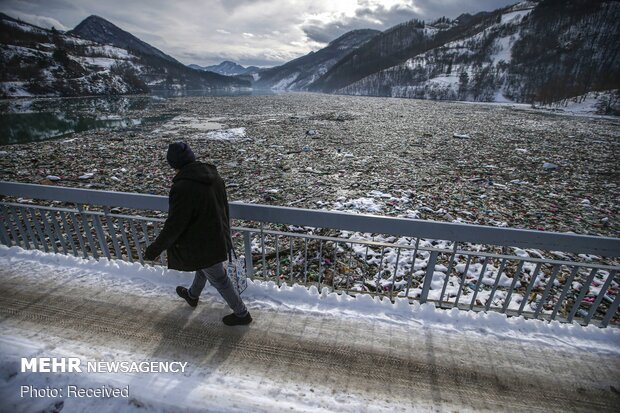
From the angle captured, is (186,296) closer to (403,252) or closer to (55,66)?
(403,252)

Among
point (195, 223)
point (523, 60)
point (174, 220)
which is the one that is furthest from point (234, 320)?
point (523, 60)

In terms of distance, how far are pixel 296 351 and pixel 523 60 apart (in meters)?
128

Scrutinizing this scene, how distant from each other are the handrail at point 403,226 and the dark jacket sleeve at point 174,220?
828mm

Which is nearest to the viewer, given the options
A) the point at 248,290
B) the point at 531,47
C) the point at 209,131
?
the point at 248,290

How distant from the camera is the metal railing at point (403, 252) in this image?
2.97 metres

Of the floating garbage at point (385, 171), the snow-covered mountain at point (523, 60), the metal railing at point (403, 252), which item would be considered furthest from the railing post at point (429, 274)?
the snow-covered mountain at point (523, 60)

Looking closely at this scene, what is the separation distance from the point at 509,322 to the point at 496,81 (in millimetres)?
109975

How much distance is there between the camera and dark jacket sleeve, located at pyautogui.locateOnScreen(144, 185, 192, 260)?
2518mm

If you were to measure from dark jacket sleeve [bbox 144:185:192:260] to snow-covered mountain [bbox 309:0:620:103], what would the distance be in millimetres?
71778

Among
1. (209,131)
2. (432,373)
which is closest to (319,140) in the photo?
(209,131)

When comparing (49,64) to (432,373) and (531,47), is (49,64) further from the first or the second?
(531,47)

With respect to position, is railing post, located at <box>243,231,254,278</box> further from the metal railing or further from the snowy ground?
the snowy ground

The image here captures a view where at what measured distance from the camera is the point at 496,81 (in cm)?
8700

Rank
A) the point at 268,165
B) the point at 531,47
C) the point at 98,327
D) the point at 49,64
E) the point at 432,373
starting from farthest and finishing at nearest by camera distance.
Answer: the point at 531,47, the point at 49,64, the point at 268,165, the point at 98,327, the point at 432,373
